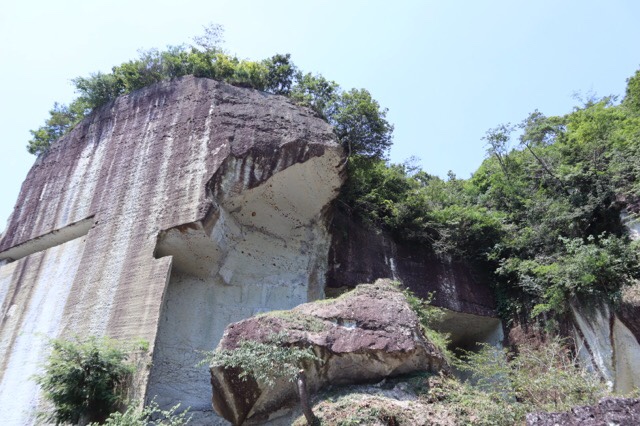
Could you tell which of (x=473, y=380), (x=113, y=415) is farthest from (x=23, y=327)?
(x=473, y=380)

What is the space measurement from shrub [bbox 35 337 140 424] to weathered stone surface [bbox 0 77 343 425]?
56 cm

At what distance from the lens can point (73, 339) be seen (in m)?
10.4

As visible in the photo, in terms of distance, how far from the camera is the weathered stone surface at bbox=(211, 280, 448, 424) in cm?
848

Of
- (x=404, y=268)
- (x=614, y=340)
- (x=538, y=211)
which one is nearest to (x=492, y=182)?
(x=538, y=211)

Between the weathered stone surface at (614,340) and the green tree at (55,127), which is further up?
the green tree at (55,127)

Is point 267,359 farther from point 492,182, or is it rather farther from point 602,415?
point 492,182

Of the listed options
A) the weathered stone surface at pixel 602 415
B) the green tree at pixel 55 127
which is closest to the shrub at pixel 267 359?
the weathered stone surface at pixel 602 415

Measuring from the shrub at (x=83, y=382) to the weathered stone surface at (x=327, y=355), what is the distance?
1.71 m

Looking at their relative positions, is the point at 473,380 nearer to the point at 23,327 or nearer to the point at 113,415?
the point at 113,415

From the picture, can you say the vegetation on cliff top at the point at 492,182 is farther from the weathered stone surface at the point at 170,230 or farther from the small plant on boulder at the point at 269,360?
the small plant on boulder at the point at 269,360

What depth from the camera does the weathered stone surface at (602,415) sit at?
14.2 ft

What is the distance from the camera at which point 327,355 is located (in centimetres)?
852

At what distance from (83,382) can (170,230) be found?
3.21m

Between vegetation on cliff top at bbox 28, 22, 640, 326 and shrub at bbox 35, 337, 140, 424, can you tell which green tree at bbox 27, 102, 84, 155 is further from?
shrub at bbox 35, 337, 140, 424
